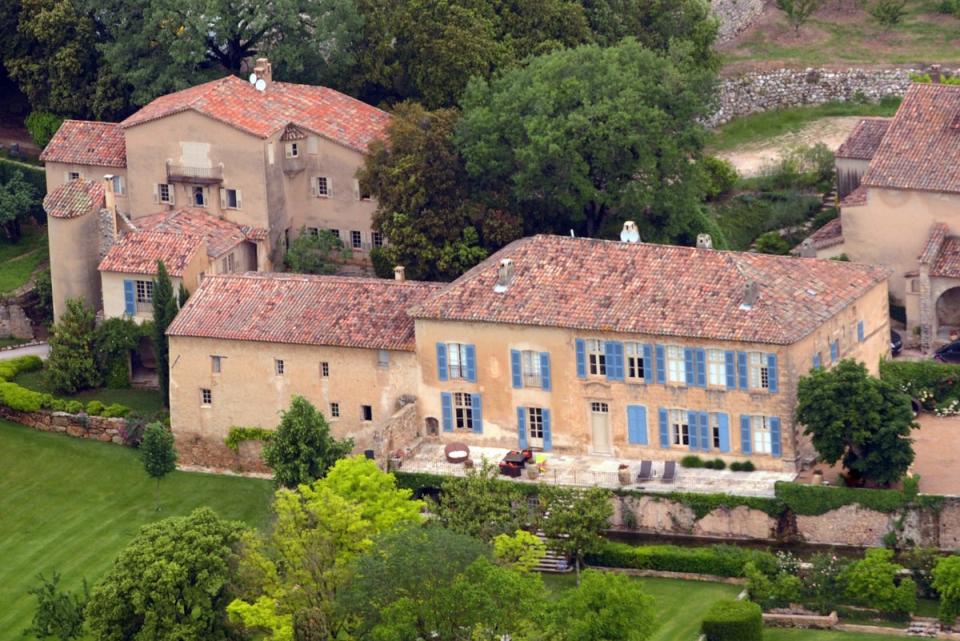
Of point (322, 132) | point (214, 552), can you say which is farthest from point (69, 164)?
point (214, 552)

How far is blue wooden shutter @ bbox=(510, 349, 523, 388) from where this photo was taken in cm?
11200

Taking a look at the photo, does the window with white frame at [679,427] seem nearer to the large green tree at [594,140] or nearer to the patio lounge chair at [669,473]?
the patio lounge chair at [669,473]

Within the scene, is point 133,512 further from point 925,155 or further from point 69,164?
point 925,155

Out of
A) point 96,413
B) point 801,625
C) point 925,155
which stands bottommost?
point 801,625

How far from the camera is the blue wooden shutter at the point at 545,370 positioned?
366ft

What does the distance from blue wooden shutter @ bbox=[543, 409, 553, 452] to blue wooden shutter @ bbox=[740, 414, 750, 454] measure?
6.96m

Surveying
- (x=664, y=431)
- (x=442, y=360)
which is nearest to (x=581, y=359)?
(x=664, y=431)

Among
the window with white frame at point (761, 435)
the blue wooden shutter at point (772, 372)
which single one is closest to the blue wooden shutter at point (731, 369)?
the blue wooden shutter at point (772, 372)

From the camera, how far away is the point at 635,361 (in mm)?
110312

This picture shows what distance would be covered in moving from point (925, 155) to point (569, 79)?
13.9 m

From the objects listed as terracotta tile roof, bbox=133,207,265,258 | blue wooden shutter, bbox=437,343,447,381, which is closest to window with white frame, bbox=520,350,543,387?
blue wooden shutter, bbox=437,343,447,381

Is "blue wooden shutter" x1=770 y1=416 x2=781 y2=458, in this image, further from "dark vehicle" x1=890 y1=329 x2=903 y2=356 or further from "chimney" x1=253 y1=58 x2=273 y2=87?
"chimney" x1=253 y1=58 x2=273 y2=87

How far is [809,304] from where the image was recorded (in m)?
110

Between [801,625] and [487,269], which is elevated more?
[487,269]
